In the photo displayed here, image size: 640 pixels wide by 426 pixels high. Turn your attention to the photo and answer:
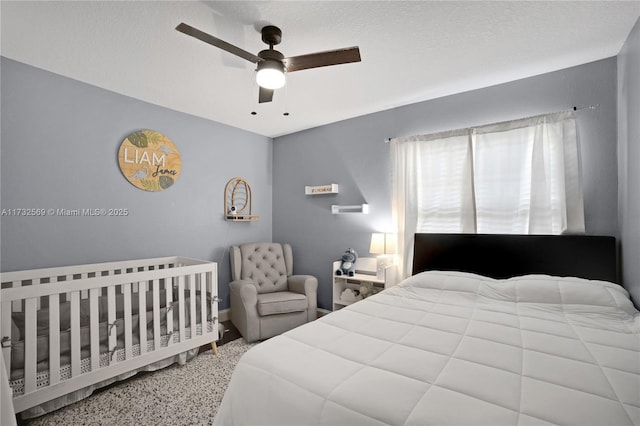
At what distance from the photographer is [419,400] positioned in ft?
3.25

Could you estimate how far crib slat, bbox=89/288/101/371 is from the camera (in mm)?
2051

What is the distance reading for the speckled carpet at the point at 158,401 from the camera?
1891mm

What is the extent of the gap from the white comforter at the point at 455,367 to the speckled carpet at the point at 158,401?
858 millimetres

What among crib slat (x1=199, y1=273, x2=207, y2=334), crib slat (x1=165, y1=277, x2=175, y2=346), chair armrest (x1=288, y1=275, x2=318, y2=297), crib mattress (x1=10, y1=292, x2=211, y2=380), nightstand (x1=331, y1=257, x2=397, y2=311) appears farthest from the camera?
chair armrest (x1=288, y1=275, x2=318, y2=297)

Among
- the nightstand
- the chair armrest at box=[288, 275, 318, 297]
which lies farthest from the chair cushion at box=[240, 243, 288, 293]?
the nightstand

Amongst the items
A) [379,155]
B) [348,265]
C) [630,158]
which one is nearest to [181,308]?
[348,265]

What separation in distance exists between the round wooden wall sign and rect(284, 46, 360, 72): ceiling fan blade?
198 cm

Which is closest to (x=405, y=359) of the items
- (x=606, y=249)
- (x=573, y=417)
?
(x=573, y=417)

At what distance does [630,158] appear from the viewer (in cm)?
204

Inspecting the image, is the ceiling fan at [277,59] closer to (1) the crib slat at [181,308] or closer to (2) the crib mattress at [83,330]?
(1) the crib slat at [181,308]

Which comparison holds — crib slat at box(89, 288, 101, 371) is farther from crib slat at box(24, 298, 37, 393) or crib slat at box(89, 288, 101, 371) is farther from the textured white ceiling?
the textured white ceiling

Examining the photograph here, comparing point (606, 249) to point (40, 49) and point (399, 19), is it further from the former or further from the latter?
point (40, 49)

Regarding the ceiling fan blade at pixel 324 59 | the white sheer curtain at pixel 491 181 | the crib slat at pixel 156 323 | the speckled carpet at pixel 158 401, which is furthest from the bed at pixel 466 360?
the ceiling fan blade at pixel 324 59

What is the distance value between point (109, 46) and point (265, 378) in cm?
244
